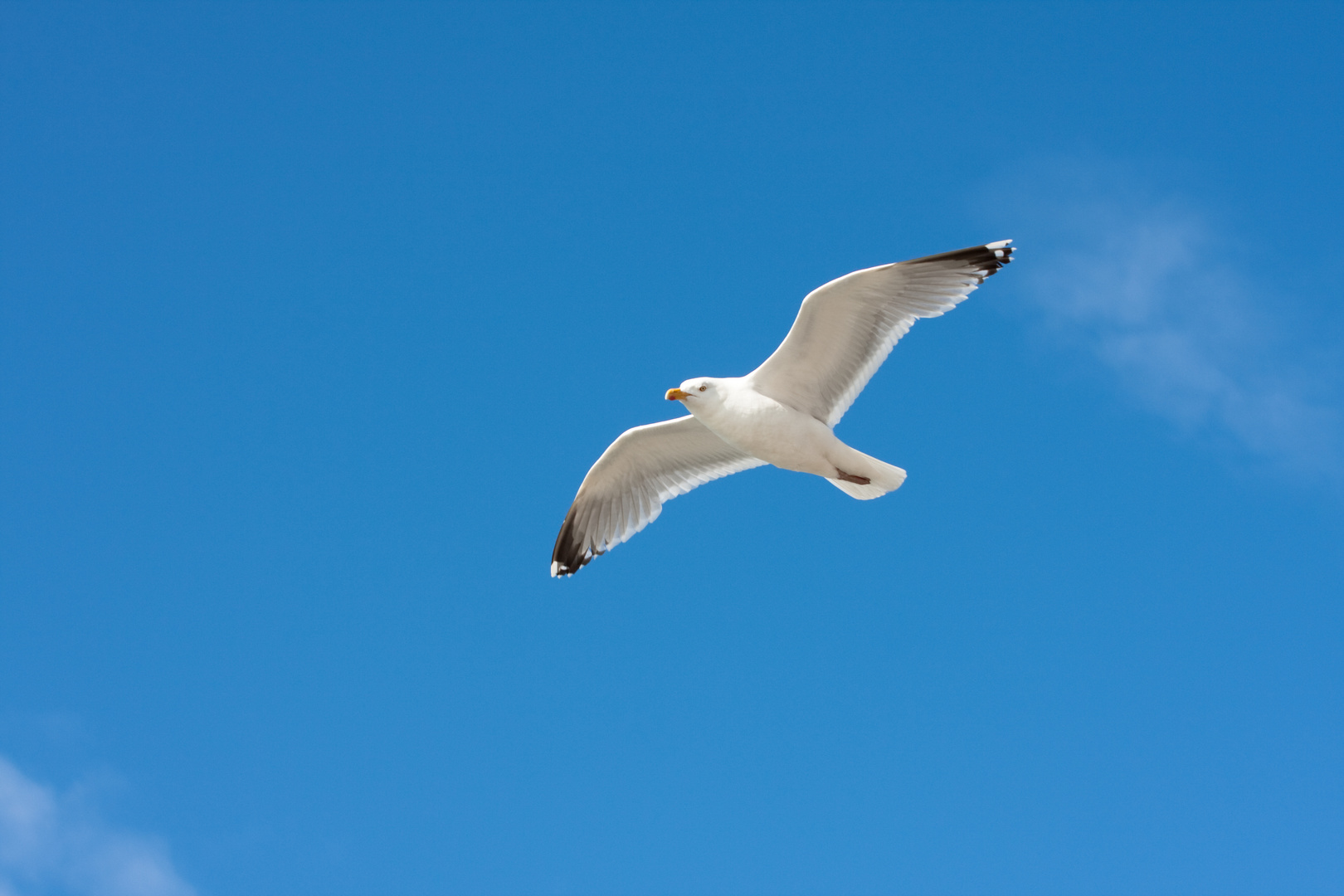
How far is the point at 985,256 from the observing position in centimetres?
Answer: 657

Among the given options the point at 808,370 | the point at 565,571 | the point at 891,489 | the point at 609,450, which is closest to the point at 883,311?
the point at 808,370

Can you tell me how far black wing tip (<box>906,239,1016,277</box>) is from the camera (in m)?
6.55

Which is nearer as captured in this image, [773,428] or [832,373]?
[773,428]

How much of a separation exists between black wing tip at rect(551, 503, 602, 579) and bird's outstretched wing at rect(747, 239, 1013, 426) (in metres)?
1.82

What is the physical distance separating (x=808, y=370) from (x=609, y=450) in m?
1.47

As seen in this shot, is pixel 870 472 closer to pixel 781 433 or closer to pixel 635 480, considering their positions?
pixel 781 433

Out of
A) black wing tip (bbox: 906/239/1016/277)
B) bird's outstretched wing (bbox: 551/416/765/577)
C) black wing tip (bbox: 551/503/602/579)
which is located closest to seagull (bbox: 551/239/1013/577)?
black wing tip (bbox: 906/239/1016/277)

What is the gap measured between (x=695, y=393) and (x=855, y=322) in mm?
982

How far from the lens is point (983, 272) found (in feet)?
21.5

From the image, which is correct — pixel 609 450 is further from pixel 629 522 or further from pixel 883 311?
pixel 883 311

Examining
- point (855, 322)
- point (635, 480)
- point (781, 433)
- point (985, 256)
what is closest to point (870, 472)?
point (781, 433)

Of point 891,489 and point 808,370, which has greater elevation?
point 808,370

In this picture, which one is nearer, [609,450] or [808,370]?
[808,370]

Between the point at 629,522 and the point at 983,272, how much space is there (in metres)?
2.78
